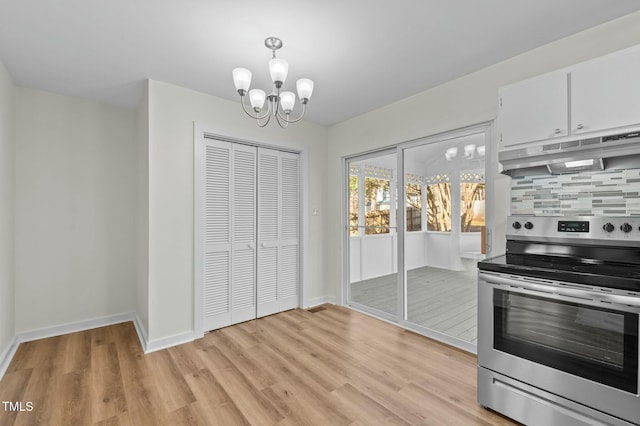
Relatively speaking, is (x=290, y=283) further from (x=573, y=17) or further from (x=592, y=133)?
(x=573, y=17)

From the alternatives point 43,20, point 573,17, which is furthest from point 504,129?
point 43,20

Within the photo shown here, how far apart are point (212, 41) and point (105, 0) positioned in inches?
26.1

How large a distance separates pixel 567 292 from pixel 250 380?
2.23 meters

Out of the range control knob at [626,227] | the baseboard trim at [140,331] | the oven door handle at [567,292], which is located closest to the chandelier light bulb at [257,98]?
the oven door handle at [567,292]

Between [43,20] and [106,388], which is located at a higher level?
[43,20]

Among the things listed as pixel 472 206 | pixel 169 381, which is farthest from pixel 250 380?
pixel 472 206

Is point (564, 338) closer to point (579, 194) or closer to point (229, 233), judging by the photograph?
point (579, 194)

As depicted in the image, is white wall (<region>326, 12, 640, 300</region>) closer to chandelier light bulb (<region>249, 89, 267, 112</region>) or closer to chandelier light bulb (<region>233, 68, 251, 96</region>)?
chandelier light bulb (<region>249, 89, 267, 112</region>)

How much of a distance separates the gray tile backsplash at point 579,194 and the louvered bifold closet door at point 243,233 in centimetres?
275

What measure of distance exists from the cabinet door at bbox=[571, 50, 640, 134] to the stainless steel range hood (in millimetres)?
89

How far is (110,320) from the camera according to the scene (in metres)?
3.54

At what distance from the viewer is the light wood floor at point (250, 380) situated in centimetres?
192

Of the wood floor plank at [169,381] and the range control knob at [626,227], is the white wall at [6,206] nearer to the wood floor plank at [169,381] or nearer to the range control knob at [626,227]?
the wood floor plank at [169,381]

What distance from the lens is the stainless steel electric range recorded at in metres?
1.54
